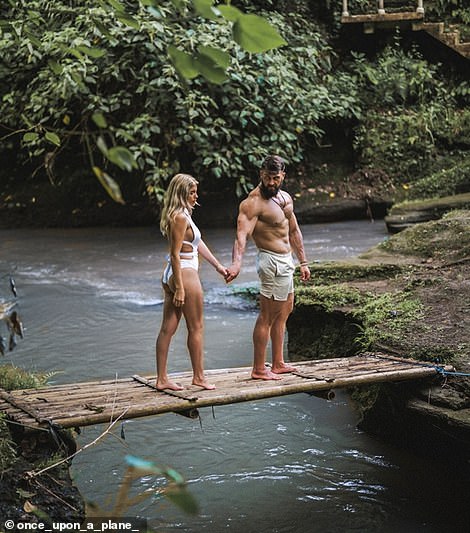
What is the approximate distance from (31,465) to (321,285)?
3.77 m

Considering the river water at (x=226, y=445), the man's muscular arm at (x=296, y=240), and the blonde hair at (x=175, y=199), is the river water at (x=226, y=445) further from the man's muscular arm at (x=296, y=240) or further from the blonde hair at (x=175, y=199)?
the blonde hair at (x=175, y=199)

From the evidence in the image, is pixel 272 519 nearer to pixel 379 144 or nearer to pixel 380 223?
pixel 380 223

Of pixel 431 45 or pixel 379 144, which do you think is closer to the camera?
pixel 379 144

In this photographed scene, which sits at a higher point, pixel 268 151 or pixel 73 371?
pixel 268 151

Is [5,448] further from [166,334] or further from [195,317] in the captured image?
[195,317]

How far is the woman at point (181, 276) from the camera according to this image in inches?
177

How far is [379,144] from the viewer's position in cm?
1305


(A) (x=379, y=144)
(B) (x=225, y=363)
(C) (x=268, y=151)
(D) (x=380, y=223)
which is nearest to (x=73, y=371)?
(B) (x=225, y=363)

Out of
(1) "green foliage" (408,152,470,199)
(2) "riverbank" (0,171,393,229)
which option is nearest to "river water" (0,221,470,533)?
(2) "riverbank" (0,171,393,229)

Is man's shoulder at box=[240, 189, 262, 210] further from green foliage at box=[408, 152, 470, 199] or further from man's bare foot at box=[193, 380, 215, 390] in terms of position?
green foliage at box=[408, 152, 470, 199]

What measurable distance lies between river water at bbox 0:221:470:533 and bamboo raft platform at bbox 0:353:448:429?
677 mm

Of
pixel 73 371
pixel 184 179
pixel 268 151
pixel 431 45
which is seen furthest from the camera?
pixel 431 45

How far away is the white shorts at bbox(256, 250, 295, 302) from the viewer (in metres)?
4.87

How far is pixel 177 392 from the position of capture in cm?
→ 450
